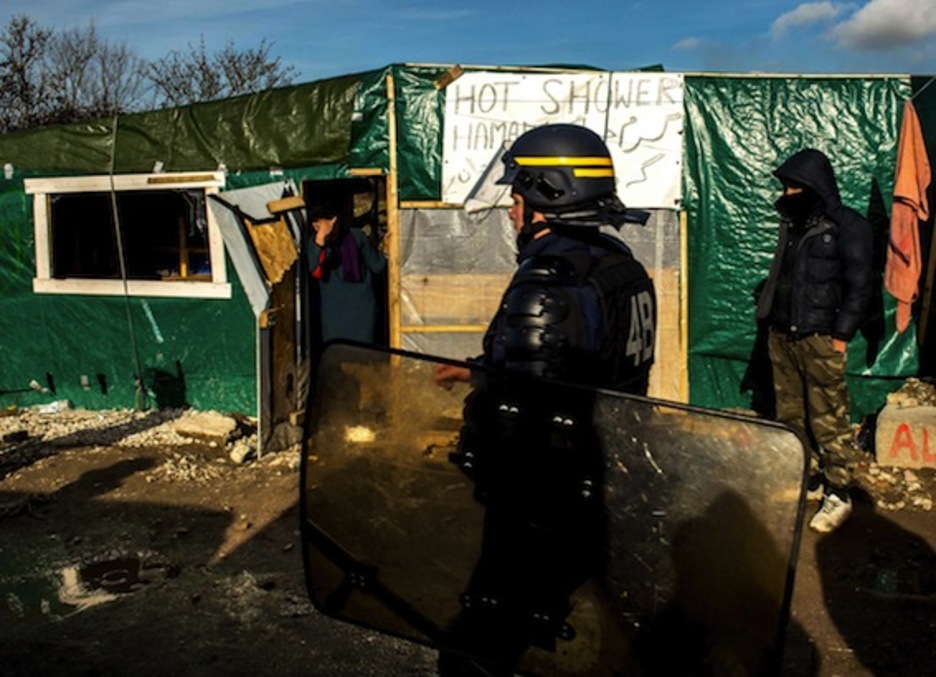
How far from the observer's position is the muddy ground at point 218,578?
3.96 metres

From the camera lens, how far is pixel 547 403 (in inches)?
74.1

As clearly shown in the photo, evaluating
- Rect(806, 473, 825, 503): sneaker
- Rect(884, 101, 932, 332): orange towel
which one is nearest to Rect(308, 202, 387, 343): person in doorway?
Rect(806, 473, 825, 503): sneaker

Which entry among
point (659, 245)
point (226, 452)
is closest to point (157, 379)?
point (226, 452)

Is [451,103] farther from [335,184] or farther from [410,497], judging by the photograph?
[410,497]

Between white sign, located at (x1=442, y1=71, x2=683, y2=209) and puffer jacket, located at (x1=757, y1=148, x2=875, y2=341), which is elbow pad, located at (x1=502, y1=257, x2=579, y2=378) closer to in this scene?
puffer jacket, located at (x1=757, y1=148, x2=875, y2=341)

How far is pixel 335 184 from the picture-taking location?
8.13 metres

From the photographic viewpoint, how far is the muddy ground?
396cm

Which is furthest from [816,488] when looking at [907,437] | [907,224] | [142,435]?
[142,435]

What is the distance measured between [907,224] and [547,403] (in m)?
5.35

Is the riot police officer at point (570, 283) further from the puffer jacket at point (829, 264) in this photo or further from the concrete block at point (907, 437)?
the concrete block at point (907, 437)

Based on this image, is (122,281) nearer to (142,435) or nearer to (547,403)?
(142,435)

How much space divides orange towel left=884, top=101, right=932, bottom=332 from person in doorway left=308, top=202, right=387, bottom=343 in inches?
147

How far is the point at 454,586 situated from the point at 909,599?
10.9 feet

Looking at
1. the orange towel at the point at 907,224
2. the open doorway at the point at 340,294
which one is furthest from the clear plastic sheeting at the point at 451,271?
the orange towel at the point at 907,224
